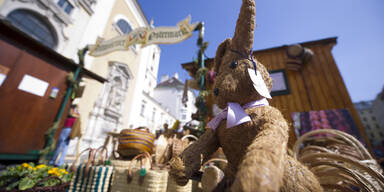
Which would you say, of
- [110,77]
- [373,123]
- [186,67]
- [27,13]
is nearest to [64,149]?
[186,67]

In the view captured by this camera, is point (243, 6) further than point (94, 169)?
No

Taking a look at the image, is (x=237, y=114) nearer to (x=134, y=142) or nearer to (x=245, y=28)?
(x=245, y=28)

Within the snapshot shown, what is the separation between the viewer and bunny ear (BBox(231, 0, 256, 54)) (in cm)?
70

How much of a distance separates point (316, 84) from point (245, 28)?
134 inches

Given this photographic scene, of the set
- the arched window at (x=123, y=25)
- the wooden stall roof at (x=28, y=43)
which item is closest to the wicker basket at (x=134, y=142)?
the wooden stall roof at (x=28, y=43)

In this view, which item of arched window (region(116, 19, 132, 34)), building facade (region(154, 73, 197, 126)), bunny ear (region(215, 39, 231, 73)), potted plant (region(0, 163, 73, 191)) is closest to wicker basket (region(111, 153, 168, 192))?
potted plant (region(0, 163, 73, 191))

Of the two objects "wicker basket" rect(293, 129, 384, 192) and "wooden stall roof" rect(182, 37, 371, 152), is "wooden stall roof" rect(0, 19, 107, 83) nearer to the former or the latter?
"wooden stall roof" rect(182, 37, 371, 152)

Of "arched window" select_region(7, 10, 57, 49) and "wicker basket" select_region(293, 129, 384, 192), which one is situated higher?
"arched window" select_region(7, 10, 57, 49)

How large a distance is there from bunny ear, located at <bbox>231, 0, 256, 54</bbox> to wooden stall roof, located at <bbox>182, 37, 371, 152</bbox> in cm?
211

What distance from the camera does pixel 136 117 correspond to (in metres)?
10.8

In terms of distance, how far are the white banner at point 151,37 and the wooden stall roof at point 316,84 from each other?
27.4 inches

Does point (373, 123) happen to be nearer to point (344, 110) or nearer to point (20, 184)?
point (344, 110)

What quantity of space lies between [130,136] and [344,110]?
363cm

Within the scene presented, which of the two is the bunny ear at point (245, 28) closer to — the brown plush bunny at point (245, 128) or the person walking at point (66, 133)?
the brown plush bunny at point (245, 128)
